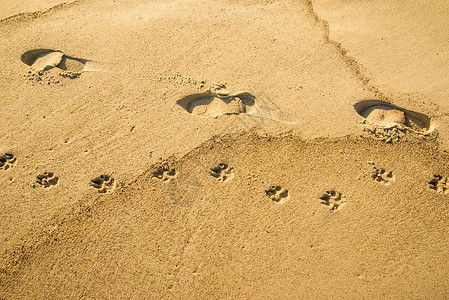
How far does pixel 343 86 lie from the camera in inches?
124

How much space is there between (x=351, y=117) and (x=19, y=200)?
139 inches

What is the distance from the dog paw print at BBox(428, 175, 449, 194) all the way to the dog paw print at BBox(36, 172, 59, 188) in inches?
149

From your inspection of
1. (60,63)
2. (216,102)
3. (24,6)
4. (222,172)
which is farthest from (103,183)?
(24,6)

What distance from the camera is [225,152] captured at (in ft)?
9.30

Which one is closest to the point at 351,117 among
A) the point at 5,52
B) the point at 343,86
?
the point at 343,86

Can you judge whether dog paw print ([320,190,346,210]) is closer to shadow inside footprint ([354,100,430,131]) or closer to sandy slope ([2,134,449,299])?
sandy slope ([2,134,449,299])

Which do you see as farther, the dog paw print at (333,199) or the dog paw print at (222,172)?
the dog paw print at (222,172)

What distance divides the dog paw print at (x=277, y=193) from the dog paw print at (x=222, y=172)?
1.31 ft

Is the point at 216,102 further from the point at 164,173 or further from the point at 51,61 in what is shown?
the point at 51,61

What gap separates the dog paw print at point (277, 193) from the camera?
2668mm

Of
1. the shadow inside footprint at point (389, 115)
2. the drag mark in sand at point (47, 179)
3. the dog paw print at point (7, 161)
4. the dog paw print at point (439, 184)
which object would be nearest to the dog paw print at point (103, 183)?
the drag mark in sand at point (47, 179)

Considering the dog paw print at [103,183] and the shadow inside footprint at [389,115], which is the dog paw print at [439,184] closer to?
the shadow inside footprint at [389,115]

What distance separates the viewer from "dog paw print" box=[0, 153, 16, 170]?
2.85 metres

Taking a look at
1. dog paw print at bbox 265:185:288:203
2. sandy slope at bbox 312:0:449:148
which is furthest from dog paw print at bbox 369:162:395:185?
dog paw print at bbox 265:185:288:203
